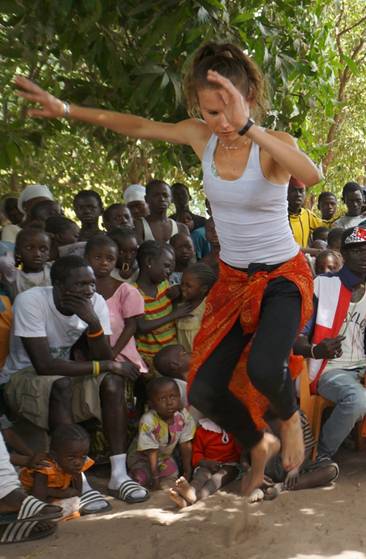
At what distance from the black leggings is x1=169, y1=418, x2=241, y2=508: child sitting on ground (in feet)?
3.29

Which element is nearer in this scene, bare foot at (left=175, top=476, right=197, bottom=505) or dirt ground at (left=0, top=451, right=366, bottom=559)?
dirt ground at (left=0, top=451, right=366, bottom=559)

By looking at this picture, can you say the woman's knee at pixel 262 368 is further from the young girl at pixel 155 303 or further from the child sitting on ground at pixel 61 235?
the child sitting on ground at pixel 61 235

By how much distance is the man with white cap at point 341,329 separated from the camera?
16.3 feet

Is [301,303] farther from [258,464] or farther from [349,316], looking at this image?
[349,316]

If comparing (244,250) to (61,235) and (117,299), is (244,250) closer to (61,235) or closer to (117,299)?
(117,299)

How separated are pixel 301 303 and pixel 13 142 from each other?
313cm

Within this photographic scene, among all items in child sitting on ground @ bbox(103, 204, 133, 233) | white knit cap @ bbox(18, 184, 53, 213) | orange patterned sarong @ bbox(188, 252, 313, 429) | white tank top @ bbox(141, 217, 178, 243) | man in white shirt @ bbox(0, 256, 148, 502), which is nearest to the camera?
orange patterned sarong @ bbox(188, 252, 313, 429)

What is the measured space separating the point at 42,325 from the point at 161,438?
0.98 metres

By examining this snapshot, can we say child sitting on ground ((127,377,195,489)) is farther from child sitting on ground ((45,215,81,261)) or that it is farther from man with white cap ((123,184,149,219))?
man with white cap ((123,184,149,219))

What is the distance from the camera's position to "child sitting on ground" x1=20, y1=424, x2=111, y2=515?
14.0 feet

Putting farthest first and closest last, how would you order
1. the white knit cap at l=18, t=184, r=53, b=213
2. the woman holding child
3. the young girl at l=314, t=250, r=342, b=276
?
the white knit cap at l=18, t=184, r=53, b=213 < the young girl at l=314, t=250, r=342, b=276 < the woman holding child

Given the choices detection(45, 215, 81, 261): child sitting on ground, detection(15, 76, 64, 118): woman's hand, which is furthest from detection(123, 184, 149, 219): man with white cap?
detection(15, 76, 64, 118): woman's hand

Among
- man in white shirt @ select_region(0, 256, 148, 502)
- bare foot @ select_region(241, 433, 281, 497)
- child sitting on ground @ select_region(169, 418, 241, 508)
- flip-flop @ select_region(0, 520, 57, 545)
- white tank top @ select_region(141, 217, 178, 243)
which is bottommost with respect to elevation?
flip-flop @ select_region(0, 520, 57, 545)

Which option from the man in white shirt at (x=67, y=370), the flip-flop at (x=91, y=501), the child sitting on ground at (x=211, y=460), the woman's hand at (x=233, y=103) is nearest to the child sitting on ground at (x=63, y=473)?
the flip-flop at (x=91, y=501)
